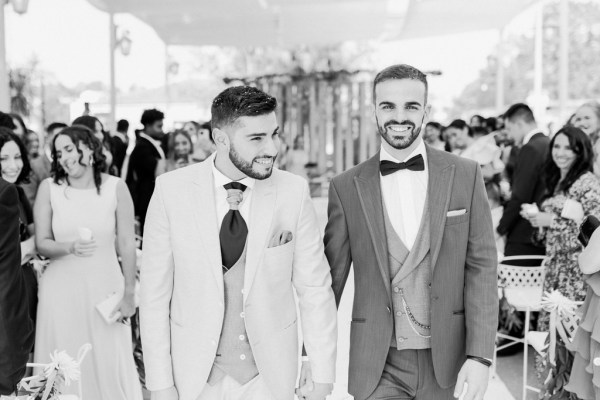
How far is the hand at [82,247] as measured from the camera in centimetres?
362

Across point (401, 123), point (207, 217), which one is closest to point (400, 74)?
point (401, 123)

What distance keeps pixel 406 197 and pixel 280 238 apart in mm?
476

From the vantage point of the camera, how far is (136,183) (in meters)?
7.29

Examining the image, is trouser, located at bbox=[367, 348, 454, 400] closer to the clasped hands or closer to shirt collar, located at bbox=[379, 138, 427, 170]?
the clasped hands

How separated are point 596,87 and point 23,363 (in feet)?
95.8

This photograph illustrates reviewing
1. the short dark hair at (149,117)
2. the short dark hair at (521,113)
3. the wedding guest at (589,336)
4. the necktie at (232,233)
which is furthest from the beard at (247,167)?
the short dark hair at (149,117)

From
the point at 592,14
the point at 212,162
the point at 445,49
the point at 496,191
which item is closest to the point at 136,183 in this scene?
the point at 496,191

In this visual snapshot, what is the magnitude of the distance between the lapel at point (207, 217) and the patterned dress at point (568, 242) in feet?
9.55

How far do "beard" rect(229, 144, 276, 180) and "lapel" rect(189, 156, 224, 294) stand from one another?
14 cm

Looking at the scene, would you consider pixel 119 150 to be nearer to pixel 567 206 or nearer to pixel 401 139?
pixel 567 206

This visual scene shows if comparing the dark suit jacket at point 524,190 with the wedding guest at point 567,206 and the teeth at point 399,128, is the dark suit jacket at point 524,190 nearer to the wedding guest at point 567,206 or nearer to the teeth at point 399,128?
the wedding guest at point 567,206

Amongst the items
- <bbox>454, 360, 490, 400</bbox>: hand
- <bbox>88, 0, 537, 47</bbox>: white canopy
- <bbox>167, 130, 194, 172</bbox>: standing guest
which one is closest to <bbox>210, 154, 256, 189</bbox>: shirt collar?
<bbox>454, 360, 490, 400</bbox>: hand

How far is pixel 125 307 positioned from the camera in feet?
12.9

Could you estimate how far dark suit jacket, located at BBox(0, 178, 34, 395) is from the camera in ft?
7.14
